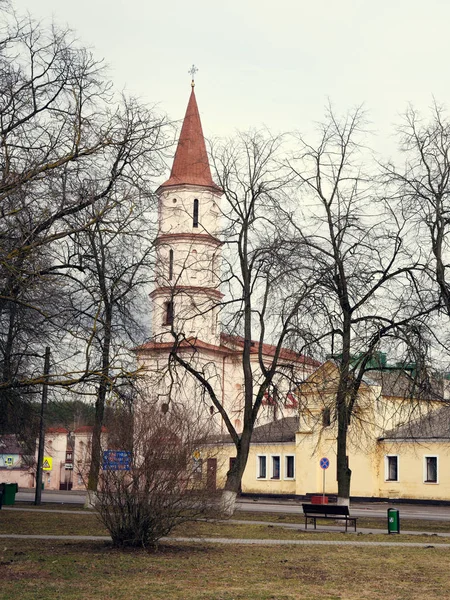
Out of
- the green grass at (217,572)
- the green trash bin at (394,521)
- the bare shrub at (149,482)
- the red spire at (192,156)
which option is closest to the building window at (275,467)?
the red spire at (192,156)

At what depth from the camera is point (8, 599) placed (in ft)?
39.7

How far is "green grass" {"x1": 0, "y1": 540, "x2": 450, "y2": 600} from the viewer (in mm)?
13141

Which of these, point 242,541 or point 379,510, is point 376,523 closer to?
point 242,541

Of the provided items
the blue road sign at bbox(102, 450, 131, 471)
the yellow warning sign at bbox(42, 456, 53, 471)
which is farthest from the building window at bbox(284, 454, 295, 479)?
the blue road sign at bbox(102, 450, 131, 471)

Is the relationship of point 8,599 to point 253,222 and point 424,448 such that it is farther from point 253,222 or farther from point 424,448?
point 424,448

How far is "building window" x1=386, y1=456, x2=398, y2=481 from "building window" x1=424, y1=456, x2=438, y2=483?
8.23 ft

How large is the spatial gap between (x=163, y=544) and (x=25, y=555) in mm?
3346

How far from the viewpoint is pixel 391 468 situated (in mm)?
58969

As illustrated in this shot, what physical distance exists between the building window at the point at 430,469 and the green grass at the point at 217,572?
36.9 m

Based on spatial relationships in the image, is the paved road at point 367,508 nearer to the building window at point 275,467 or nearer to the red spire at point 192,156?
the building window at point 275,467

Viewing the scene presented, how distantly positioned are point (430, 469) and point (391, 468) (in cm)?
330

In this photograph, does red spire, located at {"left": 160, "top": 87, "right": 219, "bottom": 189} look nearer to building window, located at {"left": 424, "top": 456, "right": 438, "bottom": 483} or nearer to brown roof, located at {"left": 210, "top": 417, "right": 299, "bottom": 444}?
brown roof, located at {"left": 210, "top": 417, "right": 299, "bottom": 444}

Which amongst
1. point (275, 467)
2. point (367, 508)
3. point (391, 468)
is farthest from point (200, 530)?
point (275, 467)

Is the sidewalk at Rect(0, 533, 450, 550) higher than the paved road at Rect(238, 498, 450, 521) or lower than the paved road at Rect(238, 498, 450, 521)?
lower
